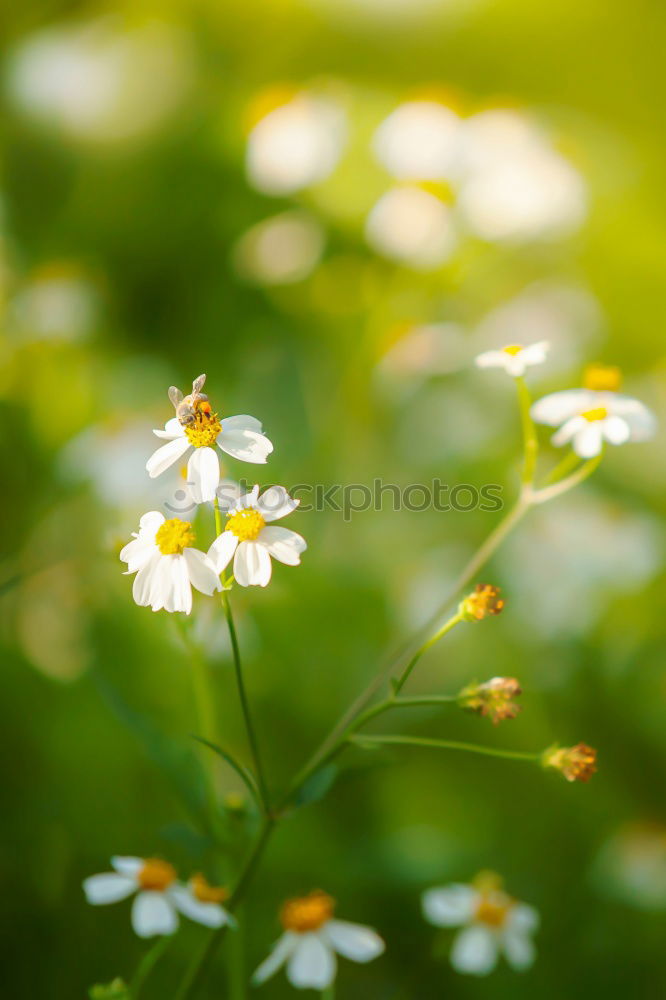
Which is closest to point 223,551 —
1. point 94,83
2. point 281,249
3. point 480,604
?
point 480,604

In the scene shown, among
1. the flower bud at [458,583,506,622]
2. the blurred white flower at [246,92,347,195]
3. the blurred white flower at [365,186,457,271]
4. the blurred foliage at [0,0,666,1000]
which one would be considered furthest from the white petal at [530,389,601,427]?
A: the blurred white flower at [246,92,347,195]

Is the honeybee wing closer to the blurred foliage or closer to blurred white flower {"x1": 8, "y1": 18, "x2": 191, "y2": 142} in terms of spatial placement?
the blurred foliage

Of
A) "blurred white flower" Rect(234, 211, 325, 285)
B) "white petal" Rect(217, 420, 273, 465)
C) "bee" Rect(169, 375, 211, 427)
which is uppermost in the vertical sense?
"blurred white flower" Rect(234, 211, 325, 285)

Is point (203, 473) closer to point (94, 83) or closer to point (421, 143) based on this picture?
point (421, 143)

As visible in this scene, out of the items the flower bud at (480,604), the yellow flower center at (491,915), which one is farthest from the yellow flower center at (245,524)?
the yellow flower center at (491,915)

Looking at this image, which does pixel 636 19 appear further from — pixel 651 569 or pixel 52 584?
pixel 52 584

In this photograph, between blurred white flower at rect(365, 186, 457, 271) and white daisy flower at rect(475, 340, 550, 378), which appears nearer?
white daisy flower at rect(475, 340, 550, 378)
